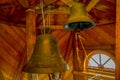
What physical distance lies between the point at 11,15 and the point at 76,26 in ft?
8.49

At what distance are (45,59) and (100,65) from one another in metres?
3.89

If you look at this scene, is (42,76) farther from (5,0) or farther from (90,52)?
(5,0)

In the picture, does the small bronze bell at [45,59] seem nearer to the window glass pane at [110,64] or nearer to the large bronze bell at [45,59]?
the large bronze bell at [45,59]

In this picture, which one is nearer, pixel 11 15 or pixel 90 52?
pixel 11 15

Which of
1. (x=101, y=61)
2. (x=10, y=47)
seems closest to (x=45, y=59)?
(x=10, y=47)

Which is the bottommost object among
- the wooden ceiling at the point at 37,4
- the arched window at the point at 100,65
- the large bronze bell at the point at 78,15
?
Result: the arched window at the point at 100,65

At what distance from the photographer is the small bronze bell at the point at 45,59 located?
6.26 feet

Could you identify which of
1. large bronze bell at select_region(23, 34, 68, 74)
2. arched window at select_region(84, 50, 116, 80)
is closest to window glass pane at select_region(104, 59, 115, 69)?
arched window at select_region(84, 50, 116, 80)

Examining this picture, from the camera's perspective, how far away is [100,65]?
5.59 m

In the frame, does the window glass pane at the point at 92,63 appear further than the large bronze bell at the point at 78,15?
Yes

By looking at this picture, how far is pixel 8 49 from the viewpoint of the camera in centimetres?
491

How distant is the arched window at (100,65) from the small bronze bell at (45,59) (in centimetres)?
330

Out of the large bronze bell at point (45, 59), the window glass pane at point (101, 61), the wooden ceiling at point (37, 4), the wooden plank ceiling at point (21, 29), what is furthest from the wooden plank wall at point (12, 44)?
the large bronze bell at point (45, 59)

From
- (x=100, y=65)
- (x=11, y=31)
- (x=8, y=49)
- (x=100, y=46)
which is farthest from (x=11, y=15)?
(x=100, y=65)
